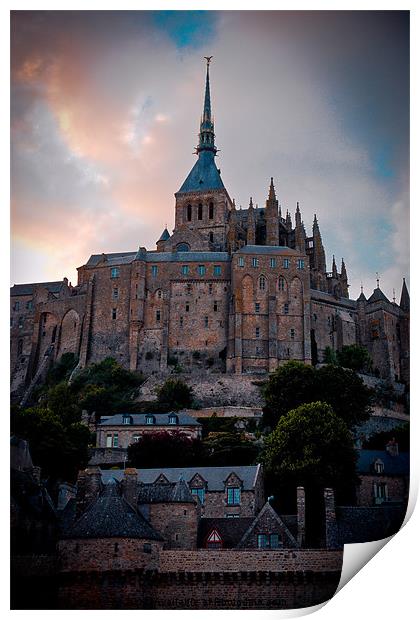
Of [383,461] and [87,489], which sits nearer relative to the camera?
[87,489]

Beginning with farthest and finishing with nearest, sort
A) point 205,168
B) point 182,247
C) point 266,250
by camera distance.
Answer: point 205,168, point 182,247, point 266,250

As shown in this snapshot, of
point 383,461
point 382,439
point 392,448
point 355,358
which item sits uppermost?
point 355,358

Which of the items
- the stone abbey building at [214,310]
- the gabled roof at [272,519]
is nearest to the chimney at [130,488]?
the gabled roof at [272,519]

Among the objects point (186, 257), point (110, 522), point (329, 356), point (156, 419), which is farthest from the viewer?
point (186, 257)

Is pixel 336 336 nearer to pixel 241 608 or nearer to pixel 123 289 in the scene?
pixel 123 289

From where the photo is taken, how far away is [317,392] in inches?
1487

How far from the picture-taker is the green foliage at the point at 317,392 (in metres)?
37.8

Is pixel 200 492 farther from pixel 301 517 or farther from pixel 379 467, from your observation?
pixel 379 467

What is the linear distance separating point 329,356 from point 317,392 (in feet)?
43.1

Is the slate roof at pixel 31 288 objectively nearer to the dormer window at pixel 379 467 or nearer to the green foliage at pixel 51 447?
the green foliage at pixel 51 447

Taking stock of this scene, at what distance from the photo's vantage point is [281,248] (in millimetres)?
53156

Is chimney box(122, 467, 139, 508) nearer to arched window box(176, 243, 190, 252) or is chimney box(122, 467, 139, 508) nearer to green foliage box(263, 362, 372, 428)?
green foliage box(263, 362, 372, 428)

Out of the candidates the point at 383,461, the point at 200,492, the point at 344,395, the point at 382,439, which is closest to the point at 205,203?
the point at 344,395

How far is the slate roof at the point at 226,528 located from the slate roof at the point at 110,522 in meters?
2.25
